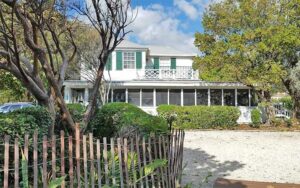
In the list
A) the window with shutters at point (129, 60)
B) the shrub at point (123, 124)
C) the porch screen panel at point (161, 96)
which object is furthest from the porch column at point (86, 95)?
the shrub at point (123, 124)

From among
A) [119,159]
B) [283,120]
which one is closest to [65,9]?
[119,159]

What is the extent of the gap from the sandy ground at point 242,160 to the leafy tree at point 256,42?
737 cm

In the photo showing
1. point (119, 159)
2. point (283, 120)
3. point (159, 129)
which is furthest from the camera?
point (283, 120)

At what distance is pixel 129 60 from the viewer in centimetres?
3139

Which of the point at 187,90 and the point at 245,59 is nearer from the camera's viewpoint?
the point at 245,59

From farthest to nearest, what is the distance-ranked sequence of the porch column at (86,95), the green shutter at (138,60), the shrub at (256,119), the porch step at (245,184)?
the green shutter at (138,60), the porch column at (86,95), the shrub at (256,119), the porch step at (245,184)

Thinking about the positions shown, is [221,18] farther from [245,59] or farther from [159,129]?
[159,129]

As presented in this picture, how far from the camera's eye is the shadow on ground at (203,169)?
8327 mm

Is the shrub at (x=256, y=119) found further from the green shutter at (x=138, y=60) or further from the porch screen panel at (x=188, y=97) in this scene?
the green shutter at (x=138, y=60)

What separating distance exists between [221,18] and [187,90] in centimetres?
689

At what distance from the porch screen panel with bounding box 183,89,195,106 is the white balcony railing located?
111cm

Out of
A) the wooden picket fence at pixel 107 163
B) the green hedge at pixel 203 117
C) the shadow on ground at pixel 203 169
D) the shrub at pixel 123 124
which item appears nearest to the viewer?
the wooden picket fence at pixel 107 163

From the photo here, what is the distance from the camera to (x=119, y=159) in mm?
4348

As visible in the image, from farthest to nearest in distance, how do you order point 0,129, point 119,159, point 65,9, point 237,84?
point 237,84
point 65,9
point 0,129
point 119,159
